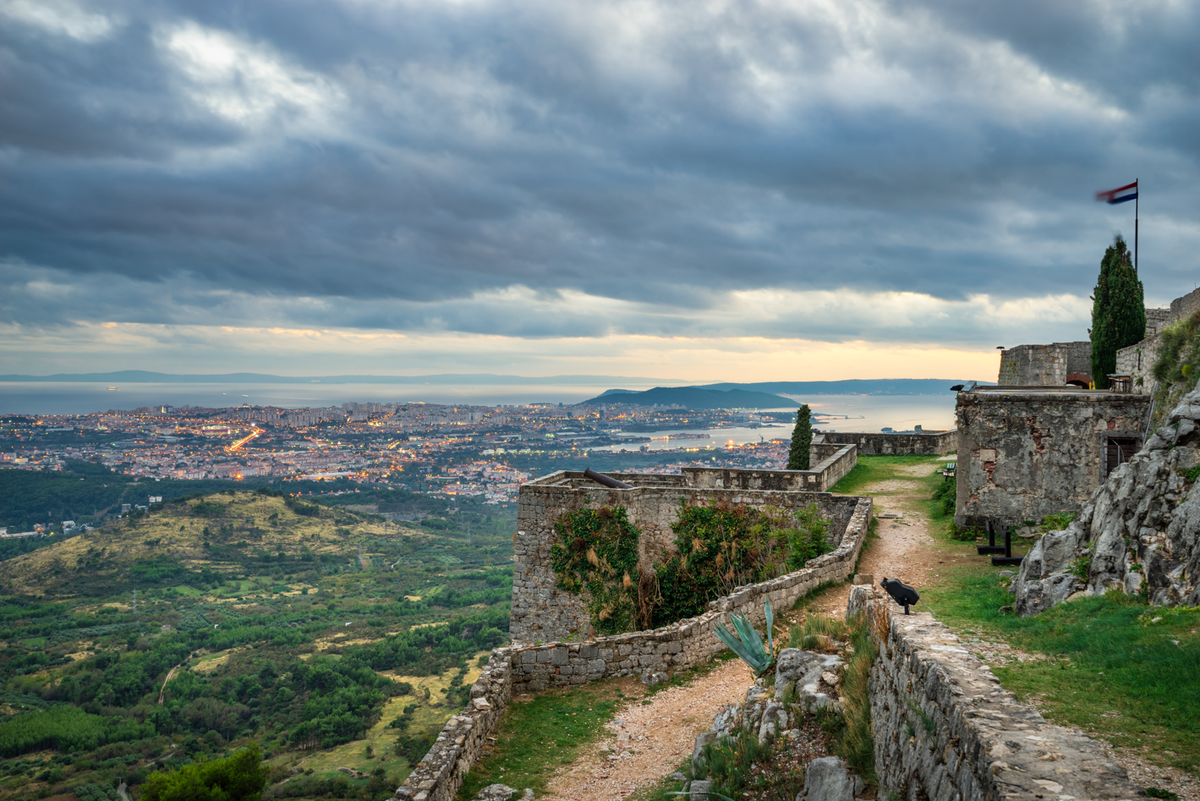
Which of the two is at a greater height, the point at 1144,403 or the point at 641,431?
the point at 1144,403

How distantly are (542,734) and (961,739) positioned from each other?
17.8 ft

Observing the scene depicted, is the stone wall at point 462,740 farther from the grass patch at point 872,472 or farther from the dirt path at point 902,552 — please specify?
the grass patch at point 872,472

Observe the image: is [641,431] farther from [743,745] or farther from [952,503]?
[743,745]

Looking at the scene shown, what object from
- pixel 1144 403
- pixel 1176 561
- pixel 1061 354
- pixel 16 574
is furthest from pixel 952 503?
pixel 16 574

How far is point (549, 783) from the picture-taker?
657 cm

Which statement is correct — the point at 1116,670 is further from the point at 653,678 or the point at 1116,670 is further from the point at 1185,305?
the point at 1185,305

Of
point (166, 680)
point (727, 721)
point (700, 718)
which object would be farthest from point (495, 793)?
point (166, 680)

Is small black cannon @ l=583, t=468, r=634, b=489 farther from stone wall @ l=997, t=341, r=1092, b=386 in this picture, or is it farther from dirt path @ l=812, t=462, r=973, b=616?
stone wall @ l=997, t=341, r=1092, b=386

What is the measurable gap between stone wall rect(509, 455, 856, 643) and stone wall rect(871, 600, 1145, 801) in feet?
26.7

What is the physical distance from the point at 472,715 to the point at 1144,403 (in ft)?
38.6

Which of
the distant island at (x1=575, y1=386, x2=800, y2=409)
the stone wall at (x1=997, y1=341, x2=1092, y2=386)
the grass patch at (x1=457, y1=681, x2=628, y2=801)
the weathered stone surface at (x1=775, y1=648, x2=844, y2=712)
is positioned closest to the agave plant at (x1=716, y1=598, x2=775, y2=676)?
the weathered stone surface at (x1=775, y1=648, x2=844, y2=712)

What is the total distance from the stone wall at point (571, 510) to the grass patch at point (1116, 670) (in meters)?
6.73

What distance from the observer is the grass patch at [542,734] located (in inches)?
263

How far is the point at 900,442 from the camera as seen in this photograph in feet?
75.1
